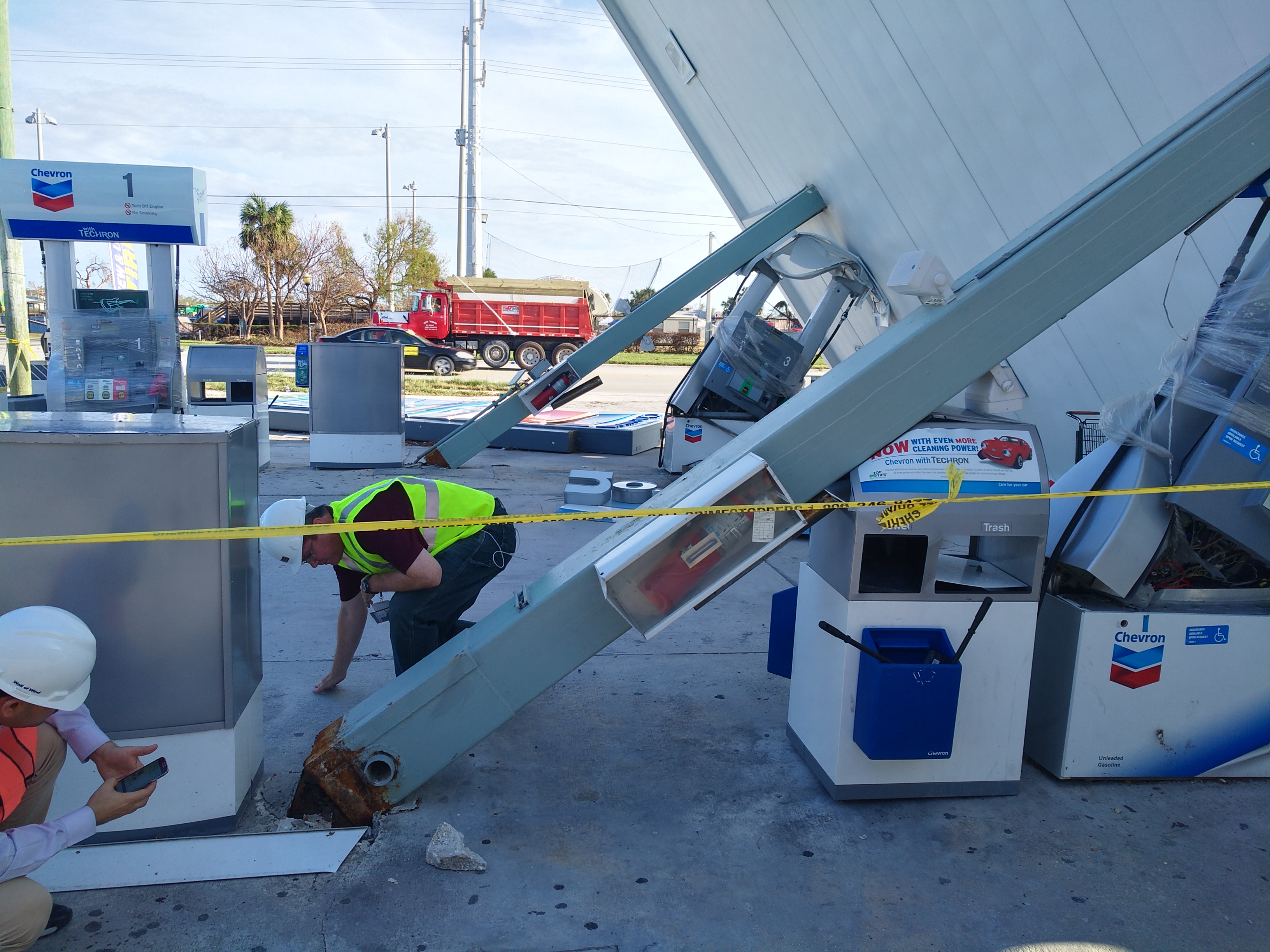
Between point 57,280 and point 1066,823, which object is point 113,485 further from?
point 57,280

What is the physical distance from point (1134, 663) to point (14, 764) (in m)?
3.70

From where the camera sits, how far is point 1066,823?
3.21 meters

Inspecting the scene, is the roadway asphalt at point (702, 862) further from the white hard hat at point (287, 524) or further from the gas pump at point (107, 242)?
the gas pump at point (107, 242)

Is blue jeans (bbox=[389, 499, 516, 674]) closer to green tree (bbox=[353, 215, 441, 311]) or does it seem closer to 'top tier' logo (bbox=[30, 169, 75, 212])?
'top tier' logo (bbox=[30, 169, 75, 212])

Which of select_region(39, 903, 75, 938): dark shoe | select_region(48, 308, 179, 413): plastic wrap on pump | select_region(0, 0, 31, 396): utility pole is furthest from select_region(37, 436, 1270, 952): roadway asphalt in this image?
select_region(0, 0, 31, 396): utility pole

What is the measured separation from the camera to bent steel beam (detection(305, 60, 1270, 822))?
300cm

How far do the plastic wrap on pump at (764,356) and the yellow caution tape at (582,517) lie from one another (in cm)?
649

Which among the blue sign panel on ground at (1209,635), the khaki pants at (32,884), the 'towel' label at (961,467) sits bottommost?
the khaki pants at (32,884)

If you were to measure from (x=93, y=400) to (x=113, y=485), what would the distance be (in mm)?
5731

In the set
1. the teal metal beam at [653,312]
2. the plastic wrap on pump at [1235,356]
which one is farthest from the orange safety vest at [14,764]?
the teal metal beam at [653,312]

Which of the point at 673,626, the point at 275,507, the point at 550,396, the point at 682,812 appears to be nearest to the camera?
the point at 682,812

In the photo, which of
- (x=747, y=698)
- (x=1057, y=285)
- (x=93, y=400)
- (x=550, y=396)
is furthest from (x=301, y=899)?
(x=550, y=396)

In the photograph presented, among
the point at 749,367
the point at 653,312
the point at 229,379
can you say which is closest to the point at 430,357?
the point at 229,379

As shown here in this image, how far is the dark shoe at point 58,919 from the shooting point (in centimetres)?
247
